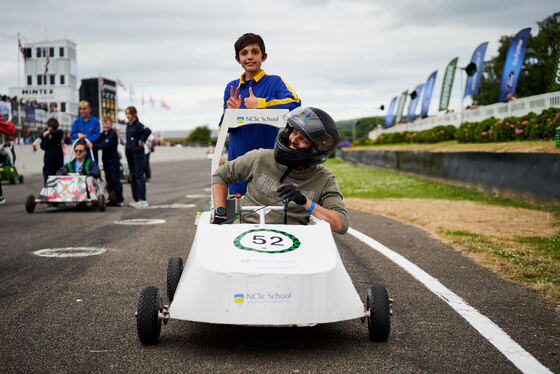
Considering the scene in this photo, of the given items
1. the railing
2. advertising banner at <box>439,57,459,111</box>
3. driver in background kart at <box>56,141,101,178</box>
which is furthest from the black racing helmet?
advertising banner at <box>439,57,459,111</box>

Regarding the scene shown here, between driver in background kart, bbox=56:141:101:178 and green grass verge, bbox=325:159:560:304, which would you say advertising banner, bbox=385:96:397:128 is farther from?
driver in background kart, bbox=56:141:101:178

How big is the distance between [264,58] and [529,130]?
492 inches

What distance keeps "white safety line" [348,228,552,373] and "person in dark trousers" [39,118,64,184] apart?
8943 millimetres

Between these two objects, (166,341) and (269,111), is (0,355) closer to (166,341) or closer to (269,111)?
(166,341)

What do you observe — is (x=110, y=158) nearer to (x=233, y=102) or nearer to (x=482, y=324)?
(x=233, y=102)

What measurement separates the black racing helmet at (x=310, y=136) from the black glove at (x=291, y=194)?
282mm

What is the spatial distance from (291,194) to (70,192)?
29.5ft

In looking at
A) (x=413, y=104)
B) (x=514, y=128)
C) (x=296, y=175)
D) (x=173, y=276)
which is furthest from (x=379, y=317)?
(x=413, y=104)

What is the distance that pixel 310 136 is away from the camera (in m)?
4.27

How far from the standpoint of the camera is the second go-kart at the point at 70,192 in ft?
39.7

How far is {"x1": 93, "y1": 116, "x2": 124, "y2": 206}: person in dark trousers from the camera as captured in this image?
13320 millimetres

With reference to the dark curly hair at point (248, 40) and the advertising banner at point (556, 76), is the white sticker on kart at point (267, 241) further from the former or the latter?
the advertising banner at point (556, 76)

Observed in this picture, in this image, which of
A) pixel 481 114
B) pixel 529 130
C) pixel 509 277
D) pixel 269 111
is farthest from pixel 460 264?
pixel 481 114

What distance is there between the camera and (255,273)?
3.51m
